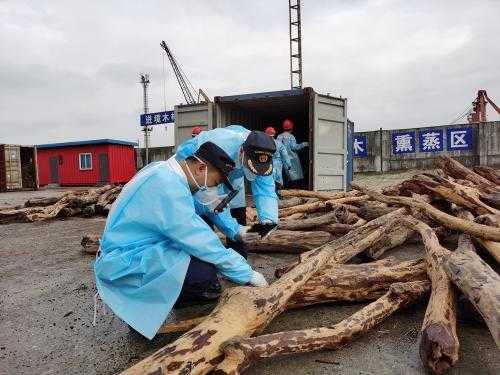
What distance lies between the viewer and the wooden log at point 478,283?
1990 millimetres

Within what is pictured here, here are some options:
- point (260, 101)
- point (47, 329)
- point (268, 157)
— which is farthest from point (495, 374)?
point (260, 101)

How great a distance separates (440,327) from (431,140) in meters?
15.9

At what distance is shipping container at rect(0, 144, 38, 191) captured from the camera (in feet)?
65.3

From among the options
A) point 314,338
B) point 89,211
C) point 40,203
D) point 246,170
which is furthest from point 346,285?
point 40,203

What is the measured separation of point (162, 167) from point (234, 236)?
4.14 feet

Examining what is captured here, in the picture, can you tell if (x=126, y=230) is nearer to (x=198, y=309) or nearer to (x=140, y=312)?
(x=140, y=312)

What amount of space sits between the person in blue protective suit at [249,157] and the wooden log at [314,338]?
1263mm

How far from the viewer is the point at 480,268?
2512mm

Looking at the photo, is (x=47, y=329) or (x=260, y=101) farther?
Answer: (x=260, y=101)

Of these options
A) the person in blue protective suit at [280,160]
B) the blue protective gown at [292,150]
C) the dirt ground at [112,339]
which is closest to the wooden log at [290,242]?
the dirt ground at [112,339]

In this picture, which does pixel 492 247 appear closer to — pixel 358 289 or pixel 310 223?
pixel 358 289

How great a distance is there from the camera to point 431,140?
1636 cm

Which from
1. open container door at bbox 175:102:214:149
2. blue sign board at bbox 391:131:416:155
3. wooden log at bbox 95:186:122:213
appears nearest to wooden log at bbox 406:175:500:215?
open container door at bbox 175:102:214:149

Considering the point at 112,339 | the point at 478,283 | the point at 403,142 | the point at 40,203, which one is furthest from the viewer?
the point at 403,142
